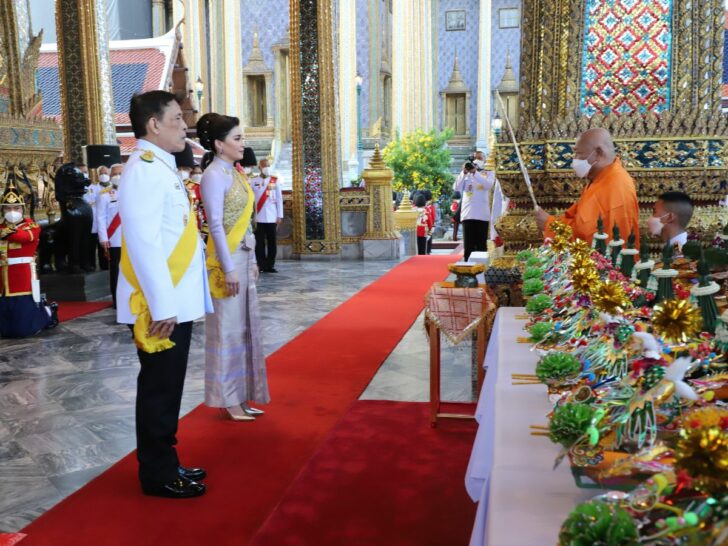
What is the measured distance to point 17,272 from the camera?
6195 millimetres

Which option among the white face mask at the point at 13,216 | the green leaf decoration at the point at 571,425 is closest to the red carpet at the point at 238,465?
the green leaf decoration at the point at 571,425

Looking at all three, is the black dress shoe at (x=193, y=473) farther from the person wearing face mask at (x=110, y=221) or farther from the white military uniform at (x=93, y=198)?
the white military uniform at (x=93, y=198)

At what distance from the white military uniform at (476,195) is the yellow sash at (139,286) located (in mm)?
6637

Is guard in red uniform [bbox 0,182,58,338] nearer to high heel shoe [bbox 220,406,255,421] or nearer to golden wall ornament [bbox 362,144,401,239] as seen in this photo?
high heel shoe [bbox 220,406,255,421]

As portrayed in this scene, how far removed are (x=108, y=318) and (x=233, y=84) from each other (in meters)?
16.2

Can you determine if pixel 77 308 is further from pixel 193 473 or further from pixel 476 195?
pixel 193 473

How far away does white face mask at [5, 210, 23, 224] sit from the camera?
19.7 ft

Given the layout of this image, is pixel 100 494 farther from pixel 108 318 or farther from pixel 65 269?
pixel 65 269

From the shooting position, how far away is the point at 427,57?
26750 mm

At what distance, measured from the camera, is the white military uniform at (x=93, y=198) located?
8376 millimetres

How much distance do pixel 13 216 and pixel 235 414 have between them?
10.2 ft

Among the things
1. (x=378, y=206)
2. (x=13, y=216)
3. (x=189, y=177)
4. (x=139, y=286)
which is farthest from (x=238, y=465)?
(x=378, y=206)


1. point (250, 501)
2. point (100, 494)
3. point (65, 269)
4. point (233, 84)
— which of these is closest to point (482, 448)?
point (250, 501)

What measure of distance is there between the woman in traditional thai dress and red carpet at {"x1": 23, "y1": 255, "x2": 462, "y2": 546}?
0.28m
